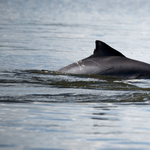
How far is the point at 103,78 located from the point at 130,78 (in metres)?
0.75

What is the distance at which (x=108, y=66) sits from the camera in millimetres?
12688

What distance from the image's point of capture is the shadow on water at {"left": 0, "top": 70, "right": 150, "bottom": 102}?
926 centimetres

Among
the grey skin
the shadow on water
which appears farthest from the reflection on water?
the grey skin

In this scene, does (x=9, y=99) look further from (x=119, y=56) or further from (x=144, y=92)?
(x=119, y=56)

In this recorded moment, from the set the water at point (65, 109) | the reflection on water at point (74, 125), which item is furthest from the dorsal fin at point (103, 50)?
the reflection on water at point (74, 125)

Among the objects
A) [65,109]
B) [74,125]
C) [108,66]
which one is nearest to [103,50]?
[108,66]

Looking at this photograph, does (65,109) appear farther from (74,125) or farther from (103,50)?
(103,50)

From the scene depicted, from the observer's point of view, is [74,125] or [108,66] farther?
[108,66]

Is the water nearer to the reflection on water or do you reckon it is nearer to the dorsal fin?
the reflection on water

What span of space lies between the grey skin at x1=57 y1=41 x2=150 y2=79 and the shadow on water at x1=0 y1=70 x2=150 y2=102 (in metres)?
0.43

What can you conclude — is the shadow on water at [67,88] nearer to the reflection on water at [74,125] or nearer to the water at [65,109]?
the water at [65,109]

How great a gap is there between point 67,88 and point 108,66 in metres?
2.50

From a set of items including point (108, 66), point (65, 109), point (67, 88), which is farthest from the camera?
point (108, 66)

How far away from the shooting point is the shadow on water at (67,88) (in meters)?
9.26
